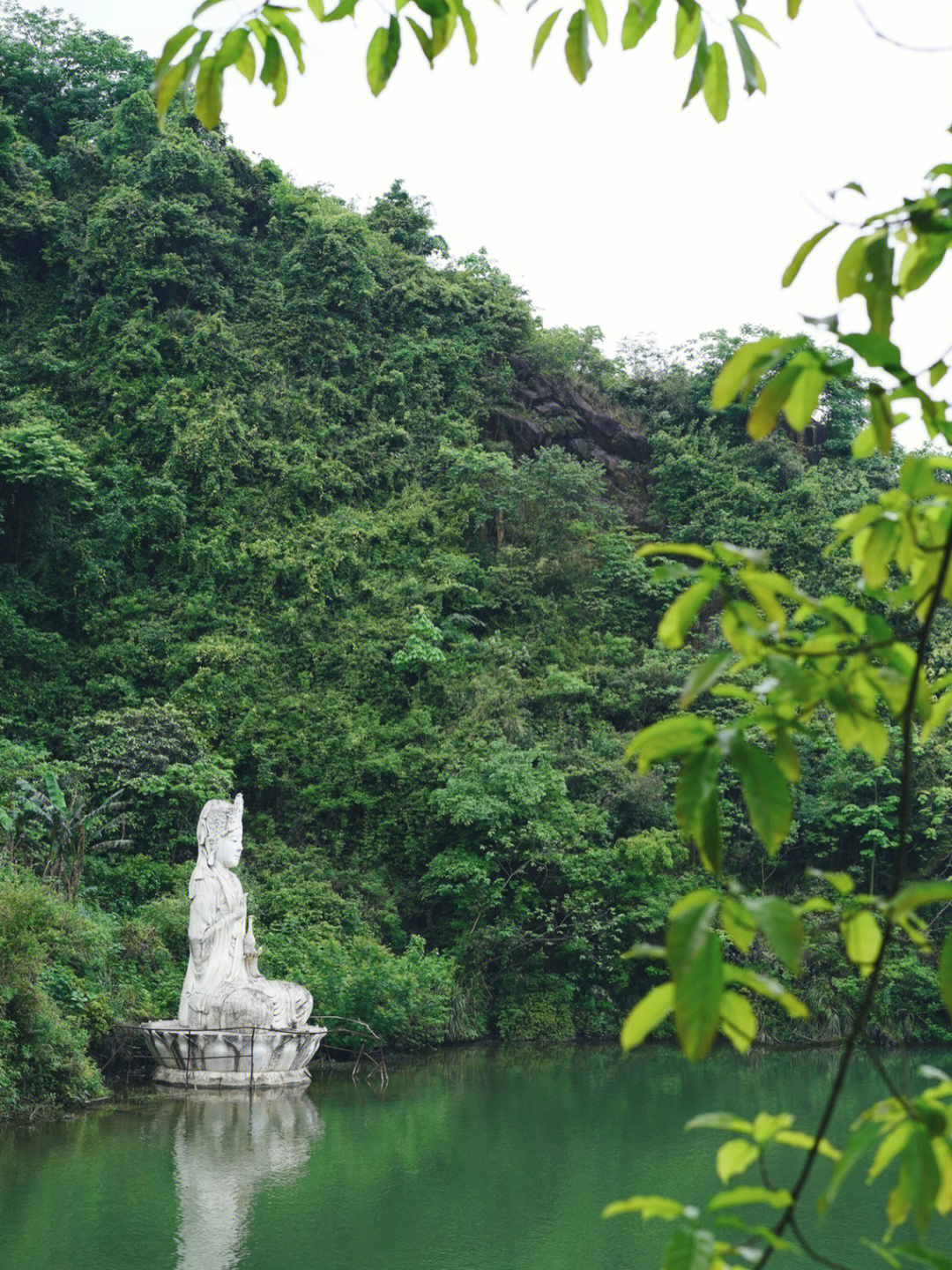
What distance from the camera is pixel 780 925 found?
0.72m

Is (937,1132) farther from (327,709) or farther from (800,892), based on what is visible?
(800,892)

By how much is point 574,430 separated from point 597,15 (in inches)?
768

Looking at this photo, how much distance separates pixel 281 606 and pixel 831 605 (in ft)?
51.5

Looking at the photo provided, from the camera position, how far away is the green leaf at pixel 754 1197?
0.78 meters

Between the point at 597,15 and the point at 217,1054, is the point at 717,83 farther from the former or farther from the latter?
the point at 217,1054

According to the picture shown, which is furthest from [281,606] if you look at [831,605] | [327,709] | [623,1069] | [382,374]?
[831,605]

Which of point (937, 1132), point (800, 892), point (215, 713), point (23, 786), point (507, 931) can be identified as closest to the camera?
point (937, 1132)

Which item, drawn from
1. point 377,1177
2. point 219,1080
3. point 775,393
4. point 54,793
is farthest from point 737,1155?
point 54,793

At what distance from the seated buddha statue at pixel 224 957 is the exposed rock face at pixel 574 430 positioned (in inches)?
428

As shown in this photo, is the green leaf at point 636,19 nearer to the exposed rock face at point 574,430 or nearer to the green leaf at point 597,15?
the green leaf at point 597,15

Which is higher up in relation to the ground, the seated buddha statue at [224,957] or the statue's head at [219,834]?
the statue's head at [219,834]

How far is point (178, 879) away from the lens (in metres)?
12.3

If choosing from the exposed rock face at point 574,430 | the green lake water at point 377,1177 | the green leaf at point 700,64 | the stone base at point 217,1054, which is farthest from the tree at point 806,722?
the exposed rock face at point 574,430

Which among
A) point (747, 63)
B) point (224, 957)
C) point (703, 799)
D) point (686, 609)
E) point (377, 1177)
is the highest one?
point (747, 63)
